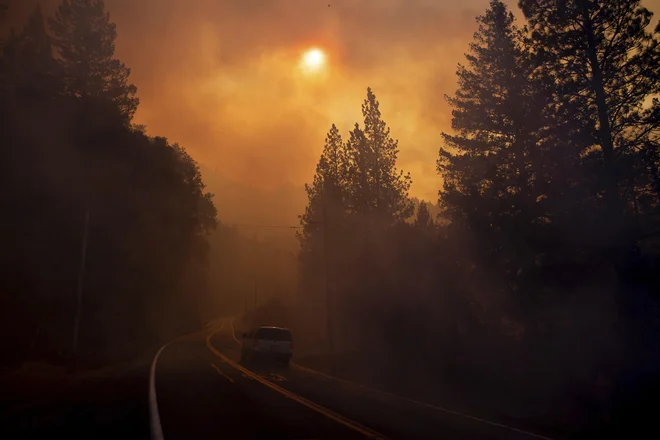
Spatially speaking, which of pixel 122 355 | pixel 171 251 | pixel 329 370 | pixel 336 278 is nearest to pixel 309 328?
pixel 171 251

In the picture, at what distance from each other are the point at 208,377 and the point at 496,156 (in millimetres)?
22688

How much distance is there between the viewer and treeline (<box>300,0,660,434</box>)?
774 inches

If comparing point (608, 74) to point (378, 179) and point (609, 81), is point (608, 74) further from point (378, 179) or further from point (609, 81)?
point (378, 179)

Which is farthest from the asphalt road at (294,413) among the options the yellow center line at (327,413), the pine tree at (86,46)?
the pine tree at (86,46)

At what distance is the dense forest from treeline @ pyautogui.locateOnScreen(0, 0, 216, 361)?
17 cm

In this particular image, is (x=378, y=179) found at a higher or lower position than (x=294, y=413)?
higher

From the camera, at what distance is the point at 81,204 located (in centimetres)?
4097

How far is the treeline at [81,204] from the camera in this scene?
35.6m

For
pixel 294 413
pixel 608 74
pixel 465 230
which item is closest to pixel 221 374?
pixel 294 413

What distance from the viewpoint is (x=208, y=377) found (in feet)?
66.1

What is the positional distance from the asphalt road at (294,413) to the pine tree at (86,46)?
4748 cm

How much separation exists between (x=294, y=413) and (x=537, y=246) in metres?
18.6

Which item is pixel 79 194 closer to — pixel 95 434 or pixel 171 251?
pixel 171 251

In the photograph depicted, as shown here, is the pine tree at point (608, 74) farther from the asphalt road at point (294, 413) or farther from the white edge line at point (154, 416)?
the white edge line at point (154, 416)
